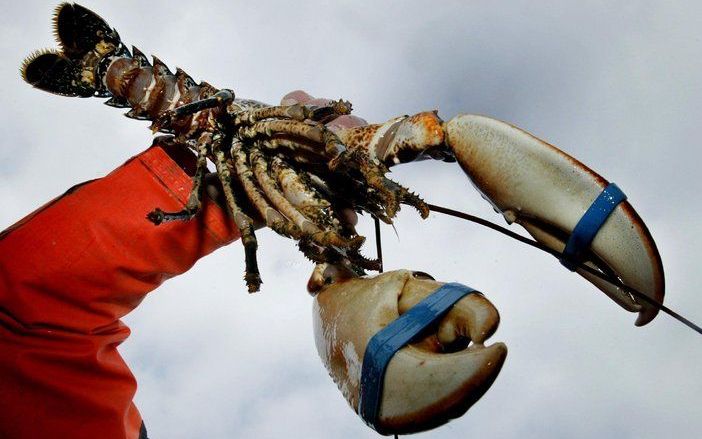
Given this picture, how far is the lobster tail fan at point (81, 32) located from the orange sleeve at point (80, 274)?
1259mm

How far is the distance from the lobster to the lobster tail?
463 millimetres

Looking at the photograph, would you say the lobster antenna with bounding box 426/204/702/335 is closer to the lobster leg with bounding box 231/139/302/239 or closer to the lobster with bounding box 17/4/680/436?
the lobster with bounding box 17/4/680/436

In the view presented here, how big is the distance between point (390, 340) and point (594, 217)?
3.34 feet

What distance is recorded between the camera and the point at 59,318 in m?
2.93

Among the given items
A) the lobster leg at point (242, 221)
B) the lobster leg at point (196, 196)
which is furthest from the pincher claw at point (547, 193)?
the lobster leg at point (196, 196)

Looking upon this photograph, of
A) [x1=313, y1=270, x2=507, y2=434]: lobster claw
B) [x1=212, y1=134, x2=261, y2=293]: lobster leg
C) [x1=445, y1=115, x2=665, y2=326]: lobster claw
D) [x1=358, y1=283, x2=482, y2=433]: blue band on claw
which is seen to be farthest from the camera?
[x1=212, y1=134, x2=261, y2=293]: lobster leg

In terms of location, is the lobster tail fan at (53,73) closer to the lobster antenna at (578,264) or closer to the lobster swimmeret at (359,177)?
the lobster swimmeret at (359,177)

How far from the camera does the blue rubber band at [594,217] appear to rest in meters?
2.43

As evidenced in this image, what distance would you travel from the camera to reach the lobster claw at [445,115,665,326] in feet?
7.88

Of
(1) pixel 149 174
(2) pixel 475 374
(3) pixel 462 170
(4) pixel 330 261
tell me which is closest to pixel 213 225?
(1) pixel 149 174

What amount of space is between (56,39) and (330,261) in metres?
2.54

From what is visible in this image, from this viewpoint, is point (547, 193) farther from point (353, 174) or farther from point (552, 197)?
point (353, 174)

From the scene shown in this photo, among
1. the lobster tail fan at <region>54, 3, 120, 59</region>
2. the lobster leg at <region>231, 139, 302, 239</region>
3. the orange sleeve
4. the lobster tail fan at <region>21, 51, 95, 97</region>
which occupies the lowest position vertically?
the orange sleeve

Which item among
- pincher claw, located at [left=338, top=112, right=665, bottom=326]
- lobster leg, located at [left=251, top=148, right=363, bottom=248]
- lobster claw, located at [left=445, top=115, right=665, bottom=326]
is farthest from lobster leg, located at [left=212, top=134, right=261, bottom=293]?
lobster claw, located at [left=445, top=115, right=665, bottom=326]
